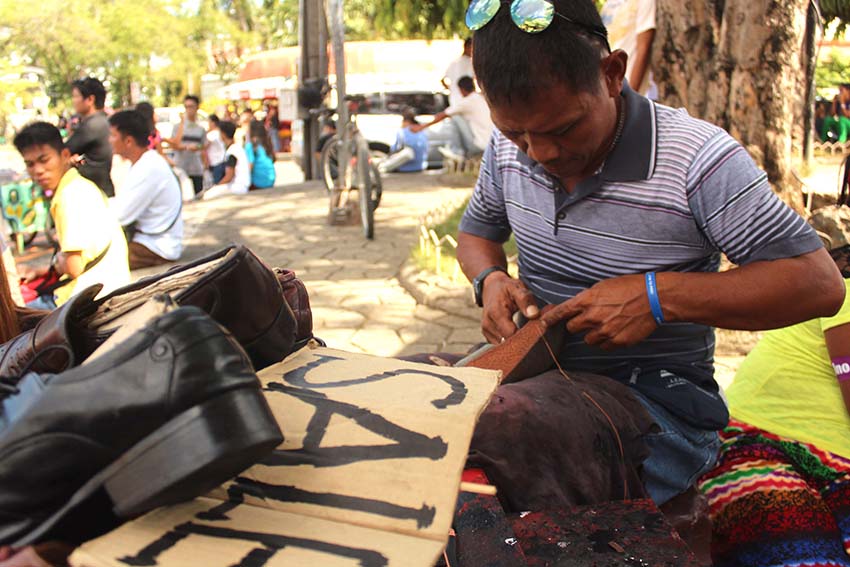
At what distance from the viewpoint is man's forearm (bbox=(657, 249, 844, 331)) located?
159 cm

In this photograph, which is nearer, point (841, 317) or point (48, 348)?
point (48, 348)

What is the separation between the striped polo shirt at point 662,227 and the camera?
1.64 m

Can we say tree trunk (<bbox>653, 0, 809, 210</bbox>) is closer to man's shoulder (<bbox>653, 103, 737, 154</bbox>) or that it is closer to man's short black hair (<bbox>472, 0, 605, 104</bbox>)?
man's shoulder (<bbox>653, 103, 737, 154</bbox>)

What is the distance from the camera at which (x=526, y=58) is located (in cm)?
157

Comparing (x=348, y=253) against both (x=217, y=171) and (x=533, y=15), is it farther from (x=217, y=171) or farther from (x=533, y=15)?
(x=217, y=171)

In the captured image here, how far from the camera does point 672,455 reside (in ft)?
5.56

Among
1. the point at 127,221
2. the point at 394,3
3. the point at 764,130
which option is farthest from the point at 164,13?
the point at 764,130

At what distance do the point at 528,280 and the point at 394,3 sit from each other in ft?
28.8

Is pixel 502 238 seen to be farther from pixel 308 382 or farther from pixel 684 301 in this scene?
pixel 308 382

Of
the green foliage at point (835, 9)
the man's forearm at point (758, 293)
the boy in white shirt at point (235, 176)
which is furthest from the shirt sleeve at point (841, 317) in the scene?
the boy in white shirt at point (235, 176)

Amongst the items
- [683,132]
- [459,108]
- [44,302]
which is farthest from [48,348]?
[459,108]

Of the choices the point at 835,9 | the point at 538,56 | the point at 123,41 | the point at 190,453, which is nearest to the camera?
the point at 190,453

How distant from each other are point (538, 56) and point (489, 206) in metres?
0.71

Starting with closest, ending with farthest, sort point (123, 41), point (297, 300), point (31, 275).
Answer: point (297, 300), point (31, 275), point (123, 41)
